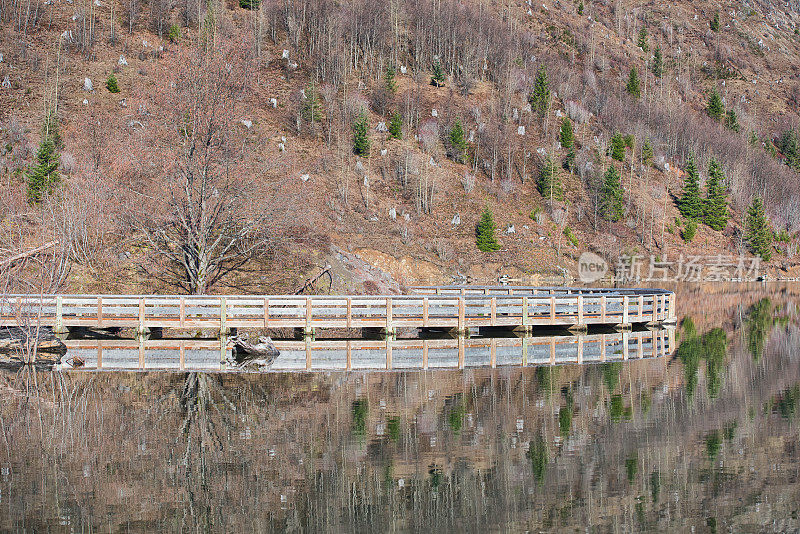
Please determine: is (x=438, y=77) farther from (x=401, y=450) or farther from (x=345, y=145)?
(x=401, y=450)

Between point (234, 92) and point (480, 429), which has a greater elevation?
point (234, 92)

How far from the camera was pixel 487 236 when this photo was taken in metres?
71.4

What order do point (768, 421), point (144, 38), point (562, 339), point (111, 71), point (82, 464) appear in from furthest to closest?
1. point (144, 38)
2. point (111, 71)
3. point (562, 339)
4. point (768, 421)
5. point (82, 464)

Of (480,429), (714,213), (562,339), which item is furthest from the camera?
(714,213)

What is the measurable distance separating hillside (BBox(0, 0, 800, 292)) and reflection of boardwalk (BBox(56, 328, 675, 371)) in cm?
577

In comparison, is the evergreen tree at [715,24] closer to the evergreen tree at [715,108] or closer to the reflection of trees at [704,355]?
the evergreen tree at [715,108]

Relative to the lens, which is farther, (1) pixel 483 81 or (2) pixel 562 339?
(1) pixel 483 81

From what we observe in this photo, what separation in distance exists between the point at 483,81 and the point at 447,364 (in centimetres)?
7969

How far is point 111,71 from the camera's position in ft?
263

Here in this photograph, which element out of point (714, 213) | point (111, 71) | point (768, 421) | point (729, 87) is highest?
point (729, 87)

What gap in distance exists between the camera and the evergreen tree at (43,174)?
2041 inches

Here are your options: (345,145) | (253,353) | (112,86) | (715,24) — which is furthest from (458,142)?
(715,24)

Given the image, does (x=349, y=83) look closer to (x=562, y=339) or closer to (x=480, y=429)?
(x=562, y=339)

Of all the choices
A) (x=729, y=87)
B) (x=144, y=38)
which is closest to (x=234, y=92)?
(x=144, y=38)
